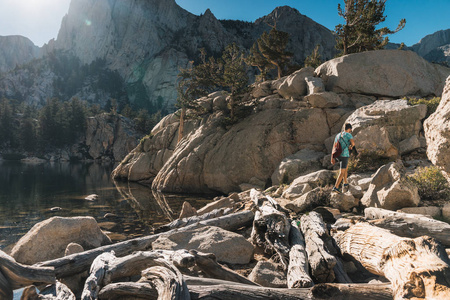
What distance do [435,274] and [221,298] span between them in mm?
2746

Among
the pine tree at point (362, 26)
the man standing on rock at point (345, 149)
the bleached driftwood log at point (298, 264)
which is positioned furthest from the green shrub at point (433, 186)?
the pine tree at point (362, 26)

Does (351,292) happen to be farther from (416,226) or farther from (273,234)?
(416,226)

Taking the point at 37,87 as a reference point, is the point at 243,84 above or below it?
below

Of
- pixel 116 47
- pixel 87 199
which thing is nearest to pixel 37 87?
pixel 116 47

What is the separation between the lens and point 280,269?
5.65 metres

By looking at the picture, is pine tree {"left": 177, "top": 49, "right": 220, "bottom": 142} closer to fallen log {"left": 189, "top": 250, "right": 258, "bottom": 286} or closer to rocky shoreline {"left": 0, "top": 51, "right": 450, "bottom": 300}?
rocky shoreline {"left": 0, "top": 51, "right": 450, "bottom": 300}

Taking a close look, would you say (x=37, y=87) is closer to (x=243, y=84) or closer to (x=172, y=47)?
(x=172, y=47)

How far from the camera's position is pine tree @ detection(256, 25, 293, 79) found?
98.5ft

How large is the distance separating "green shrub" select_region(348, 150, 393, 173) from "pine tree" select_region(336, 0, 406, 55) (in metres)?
16.2

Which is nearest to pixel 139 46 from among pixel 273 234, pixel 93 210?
pixel 93 210

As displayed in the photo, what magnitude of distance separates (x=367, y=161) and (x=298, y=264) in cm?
1066

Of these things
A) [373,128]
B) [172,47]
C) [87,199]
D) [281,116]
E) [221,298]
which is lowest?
[87,199]

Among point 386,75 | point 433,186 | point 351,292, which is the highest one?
point 386,75

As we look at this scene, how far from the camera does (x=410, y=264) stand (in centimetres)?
349
